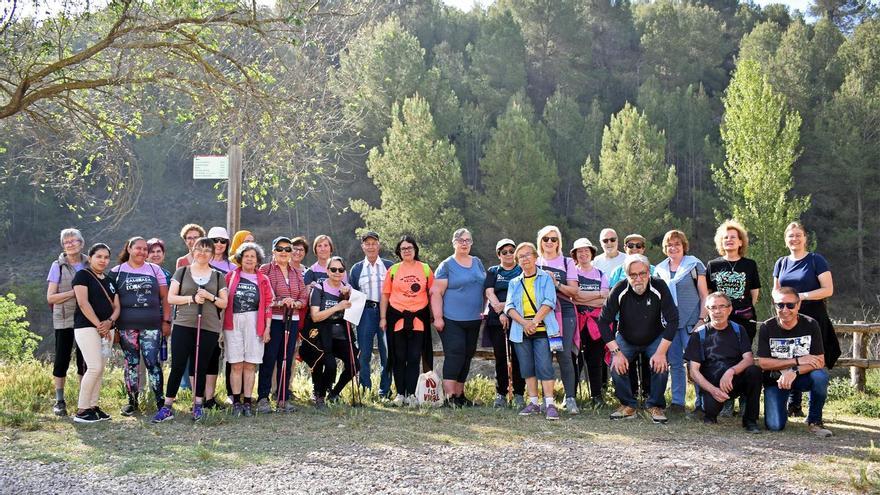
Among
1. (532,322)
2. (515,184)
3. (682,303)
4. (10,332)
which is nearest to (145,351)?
(532,322)

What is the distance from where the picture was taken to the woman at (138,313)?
663 cm

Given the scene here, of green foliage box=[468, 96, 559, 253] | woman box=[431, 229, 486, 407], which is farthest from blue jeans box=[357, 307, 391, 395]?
green foliage box=[468, 96, 559, 253]

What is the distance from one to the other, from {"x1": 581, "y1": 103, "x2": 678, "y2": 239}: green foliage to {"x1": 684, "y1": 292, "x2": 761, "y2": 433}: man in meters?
25.1

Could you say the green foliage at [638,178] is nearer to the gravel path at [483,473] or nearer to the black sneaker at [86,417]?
the gravel path at [483,473]

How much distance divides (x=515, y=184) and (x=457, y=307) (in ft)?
82.3

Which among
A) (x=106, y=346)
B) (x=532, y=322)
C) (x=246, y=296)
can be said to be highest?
(x=246, y=296)

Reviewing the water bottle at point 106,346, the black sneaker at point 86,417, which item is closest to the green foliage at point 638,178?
the water bottle at point 106,346

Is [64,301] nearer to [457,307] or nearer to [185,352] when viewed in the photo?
[185,352]

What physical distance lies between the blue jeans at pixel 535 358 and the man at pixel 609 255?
1.16m

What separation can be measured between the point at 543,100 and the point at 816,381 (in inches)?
1464

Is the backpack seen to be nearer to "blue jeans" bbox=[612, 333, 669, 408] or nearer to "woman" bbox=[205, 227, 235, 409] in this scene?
"blue jeans" bbox=[612, 333, 669, 408]

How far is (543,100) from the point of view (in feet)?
139

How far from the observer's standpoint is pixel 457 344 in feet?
24.0

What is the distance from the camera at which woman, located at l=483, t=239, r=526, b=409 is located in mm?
7344
